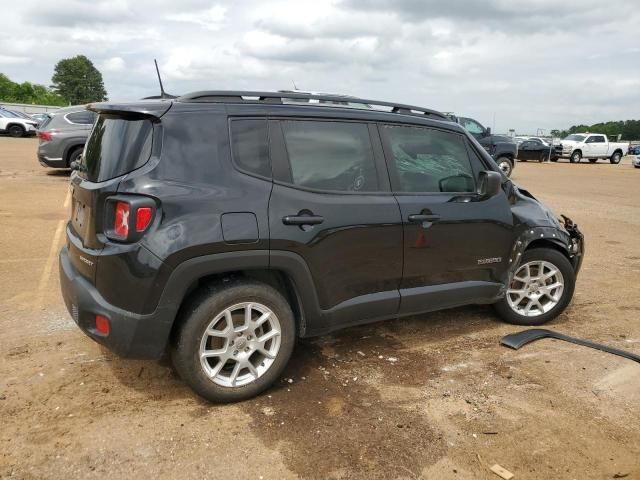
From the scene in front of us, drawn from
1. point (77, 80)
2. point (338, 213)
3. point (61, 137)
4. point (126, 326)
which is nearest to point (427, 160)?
point (338, 213)

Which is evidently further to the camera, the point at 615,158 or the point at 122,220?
the point at 615,158

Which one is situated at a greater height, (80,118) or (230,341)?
(80,118)

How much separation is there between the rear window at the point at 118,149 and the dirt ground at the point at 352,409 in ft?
4.33

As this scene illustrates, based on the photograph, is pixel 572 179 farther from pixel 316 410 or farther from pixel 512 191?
pixel 316 410

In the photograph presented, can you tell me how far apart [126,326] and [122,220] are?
563mm

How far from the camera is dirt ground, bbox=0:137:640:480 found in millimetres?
2654

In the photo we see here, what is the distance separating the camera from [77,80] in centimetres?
11000

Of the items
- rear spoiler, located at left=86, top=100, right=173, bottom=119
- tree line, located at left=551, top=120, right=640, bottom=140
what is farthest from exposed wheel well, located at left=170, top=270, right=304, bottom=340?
tree line, located at left=551, top=120, right=640, bottom=140

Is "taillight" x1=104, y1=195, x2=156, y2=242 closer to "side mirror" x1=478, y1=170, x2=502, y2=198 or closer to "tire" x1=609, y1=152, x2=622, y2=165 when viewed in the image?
"side mirror" x1=478, y1=170, x2=502, y2=198

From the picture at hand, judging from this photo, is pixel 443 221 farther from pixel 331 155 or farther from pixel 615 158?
pixel 615 158

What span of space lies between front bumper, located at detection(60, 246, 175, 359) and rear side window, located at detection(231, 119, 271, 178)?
0.93m

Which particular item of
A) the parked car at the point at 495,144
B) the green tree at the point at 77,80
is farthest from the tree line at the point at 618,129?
the green tree at the point at 77,80

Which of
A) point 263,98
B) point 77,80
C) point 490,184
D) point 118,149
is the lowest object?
point 490,184

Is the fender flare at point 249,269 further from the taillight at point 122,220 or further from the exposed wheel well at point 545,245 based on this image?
the exposed wheel well at point 545,245
